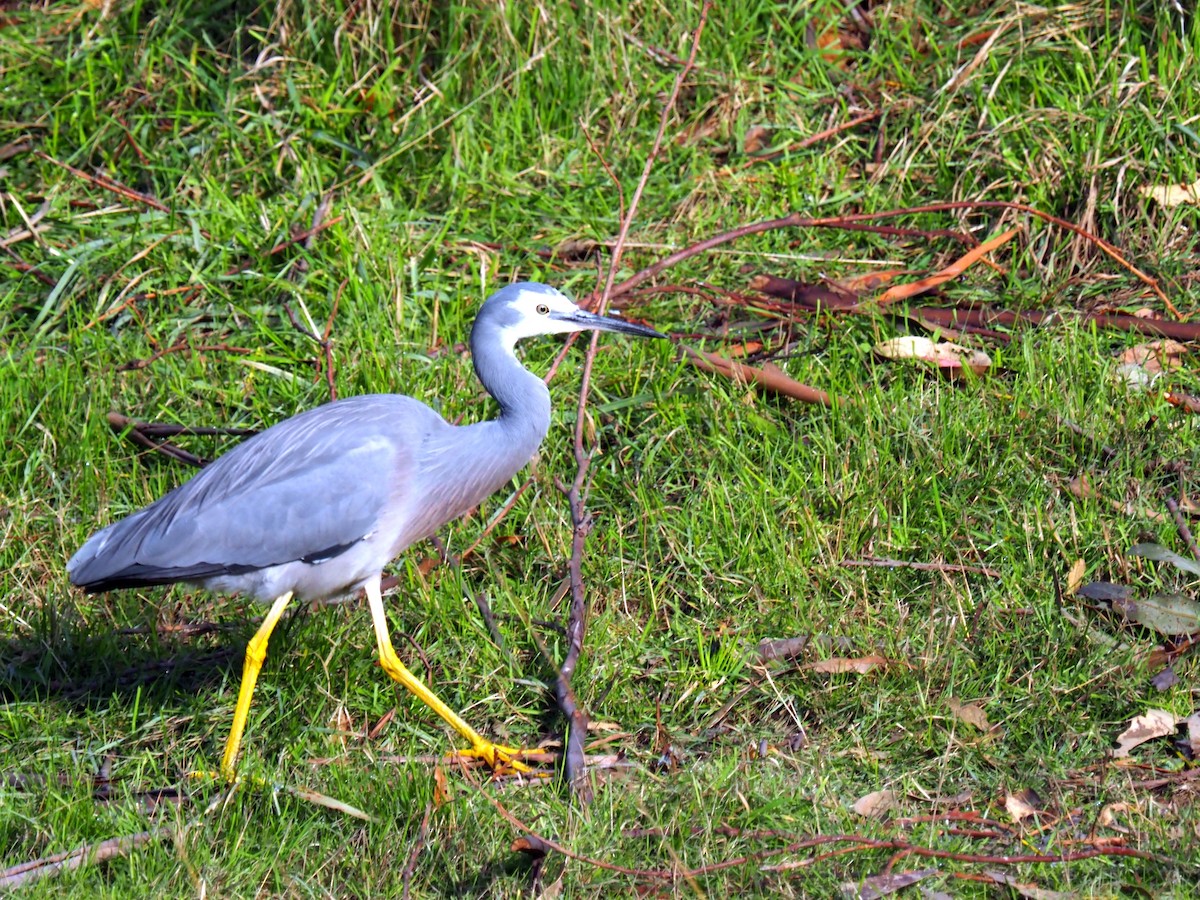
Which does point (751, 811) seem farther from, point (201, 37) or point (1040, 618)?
point (201, 37)

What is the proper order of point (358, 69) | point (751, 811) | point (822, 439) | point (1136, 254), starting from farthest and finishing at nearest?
point (358, 69) < point (1136, 254) < point (822, 439) < point (751, 811)

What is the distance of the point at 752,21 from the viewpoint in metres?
6.89

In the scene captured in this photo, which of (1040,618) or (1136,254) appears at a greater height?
(1136,254)

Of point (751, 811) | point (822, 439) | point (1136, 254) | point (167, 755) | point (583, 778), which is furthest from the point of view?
point (1136, 254)

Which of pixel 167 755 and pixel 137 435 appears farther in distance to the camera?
pixel 137 435

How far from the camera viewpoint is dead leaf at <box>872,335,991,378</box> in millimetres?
5641

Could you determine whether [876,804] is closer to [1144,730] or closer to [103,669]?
[1144,730]

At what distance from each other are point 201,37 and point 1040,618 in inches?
191

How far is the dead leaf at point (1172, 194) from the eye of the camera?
6.05m

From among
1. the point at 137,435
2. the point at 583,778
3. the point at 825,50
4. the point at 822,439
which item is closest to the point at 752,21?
the point at 825,50

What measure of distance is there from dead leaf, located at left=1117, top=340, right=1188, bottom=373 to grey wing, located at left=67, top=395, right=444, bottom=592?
2.80 metres

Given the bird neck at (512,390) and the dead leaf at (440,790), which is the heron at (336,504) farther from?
the dead leaf at (440,790)

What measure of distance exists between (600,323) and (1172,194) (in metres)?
2.72

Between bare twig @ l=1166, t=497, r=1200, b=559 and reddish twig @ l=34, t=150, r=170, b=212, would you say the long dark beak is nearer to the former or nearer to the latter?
bare twig @ l=1166, t=497, r=1200, b=559
